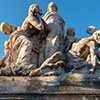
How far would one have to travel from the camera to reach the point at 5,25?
33.4 ft

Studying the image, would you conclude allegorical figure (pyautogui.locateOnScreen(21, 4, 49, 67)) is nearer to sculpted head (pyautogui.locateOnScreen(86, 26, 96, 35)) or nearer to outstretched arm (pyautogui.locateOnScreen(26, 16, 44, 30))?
outstretched arm (pyautogui.locateOnScreen(26, 16, 44, 30))

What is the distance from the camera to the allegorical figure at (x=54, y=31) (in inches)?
384

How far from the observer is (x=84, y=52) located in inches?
379

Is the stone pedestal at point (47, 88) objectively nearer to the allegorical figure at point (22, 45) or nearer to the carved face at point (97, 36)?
the allegorical figure at point (22, 45)

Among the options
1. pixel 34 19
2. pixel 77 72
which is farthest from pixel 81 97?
pixel 34 19

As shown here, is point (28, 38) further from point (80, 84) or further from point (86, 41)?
point (80, 84)

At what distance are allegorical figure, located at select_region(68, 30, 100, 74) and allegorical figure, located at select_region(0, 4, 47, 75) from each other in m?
1.16

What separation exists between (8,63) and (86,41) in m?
2.48

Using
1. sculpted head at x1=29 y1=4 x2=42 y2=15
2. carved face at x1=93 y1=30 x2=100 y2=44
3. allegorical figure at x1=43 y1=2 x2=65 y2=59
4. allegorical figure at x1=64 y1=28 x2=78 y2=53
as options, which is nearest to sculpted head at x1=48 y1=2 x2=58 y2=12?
allegorical figure at x1=43 y1=2 x2=65 y2=59

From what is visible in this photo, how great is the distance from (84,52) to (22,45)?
192 cm

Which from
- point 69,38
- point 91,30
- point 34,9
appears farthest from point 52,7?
point 91,30

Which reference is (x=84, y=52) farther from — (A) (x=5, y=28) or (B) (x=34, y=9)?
(A) (x=5, y=28)

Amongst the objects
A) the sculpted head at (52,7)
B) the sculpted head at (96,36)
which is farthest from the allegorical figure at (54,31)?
the sculpted head at (96,36)

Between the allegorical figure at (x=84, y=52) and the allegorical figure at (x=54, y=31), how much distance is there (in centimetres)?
49
